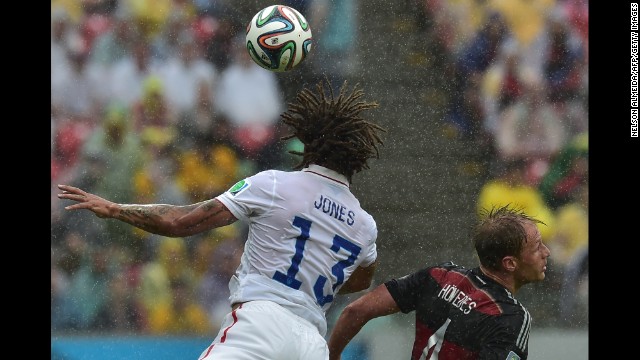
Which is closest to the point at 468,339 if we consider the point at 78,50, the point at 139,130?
the point at 139,130

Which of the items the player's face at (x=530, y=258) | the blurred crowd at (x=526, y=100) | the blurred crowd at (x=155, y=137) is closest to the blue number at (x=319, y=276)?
the player's face at (x=530, y=258)

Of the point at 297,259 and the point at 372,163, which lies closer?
the point at 297,259

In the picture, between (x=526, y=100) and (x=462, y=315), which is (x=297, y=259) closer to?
(x=462, y=315)

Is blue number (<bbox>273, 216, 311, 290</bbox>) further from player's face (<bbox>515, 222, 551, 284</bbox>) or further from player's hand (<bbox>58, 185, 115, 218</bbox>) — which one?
player's face (<bbox>515, 222, 551, 284</bbox>)

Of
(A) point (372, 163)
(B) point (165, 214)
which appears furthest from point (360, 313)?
(A) point (372, 163)

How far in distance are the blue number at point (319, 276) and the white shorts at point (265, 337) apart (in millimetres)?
136

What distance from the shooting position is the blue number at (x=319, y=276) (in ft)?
14.1

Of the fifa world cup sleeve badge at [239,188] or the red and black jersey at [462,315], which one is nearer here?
the red and black jersey at [462,315]

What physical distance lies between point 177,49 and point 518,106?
9.84ft

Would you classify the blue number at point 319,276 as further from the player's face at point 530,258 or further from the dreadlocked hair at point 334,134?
the player's face at point 530,258

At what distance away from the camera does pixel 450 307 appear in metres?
Result: 4.28

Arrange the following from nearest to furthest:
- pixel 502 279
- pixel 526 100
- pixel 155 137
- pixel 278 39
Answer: pixel 502 279 < pixel 278 39 < pixel 155 137 < pixel 526 100

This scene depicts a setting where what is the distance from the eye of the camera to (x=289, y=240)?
4320 millimetres

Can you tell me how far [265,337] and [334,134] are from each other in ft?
3.21
